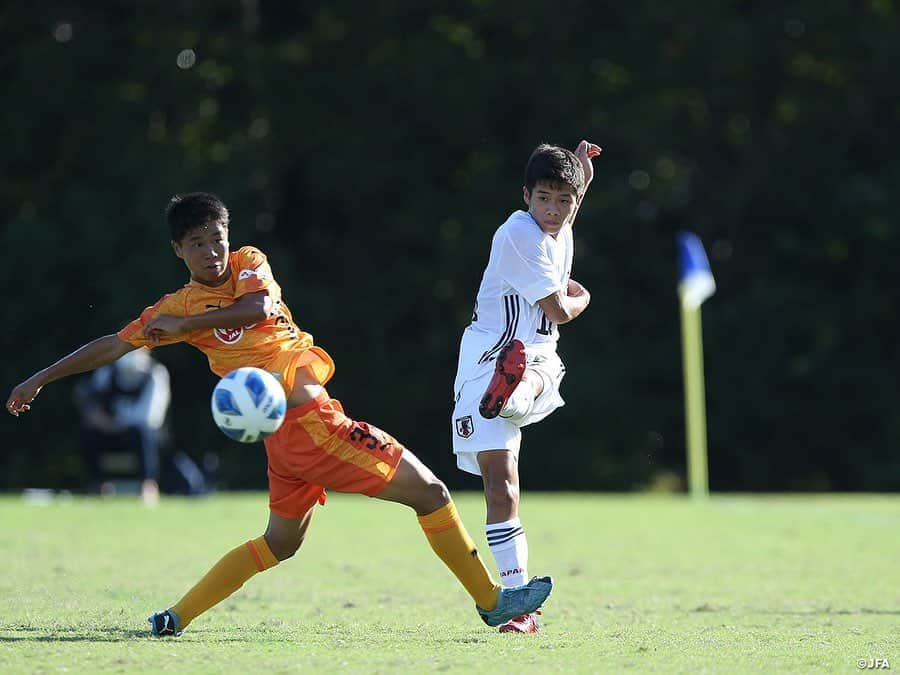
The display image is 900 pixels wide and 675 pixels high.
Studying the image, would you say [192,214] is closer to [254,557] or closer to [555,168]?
[254,557]

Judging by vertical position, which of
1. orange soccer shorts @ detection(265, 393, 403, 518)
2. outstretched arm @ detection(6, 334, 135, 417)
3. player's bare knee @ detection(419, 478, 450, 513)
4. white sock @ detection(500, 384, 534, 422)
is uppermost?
outstretched arm @ detection(6, 334, 135, 417)

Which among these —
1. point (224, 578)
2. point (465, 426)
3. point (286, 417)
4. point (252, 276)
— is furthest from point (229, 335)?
point (465, 426)

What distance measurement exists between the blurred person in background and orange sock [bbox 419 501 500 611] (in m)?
11.0

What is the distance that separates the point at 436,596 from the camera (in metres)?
7.93

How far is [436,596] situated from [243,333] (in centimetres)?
243

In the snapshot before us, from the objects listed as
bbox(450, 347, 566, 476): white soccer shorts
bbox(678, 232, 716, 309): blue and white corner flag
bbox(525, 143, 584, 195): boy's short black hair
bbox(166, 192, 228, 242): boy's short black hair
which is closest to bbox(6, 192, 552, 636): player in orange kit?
bbox(166, 192, 228, 242): boy's short black hair

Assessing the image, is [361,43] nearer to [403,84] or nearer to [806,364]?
[403,84]

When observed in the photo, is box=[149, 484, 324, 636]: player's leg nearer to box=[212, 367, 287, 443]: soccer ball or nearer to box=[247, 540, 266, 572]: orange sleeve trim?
box=[247, 540, 266, 572]: orange sleeve trim

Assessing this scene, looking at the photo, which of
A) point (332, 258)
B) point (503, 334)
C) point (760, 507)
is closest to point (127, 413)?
point (760, 507)

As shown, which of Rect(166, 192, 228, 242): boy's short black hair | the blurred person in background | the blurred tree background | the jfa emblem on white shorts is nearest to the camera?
Rect(166, 192, 228, 242): boy's short black hair

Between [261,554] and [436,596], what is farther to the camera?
[436,596]

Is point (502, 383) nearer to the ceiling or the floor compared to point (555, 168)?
nearer to the floor

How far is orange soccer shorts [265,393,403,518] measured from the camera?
5.91 meters

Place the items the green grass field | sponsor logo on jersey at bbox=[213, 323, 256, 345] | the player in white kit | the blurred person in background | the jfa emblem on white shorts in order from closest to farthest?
the green grass field, sponsor logo on jersey at bbox=[213, 323, 256, 345], the player in white kit, the jfa emblem on white shorts, the blurred person in background
